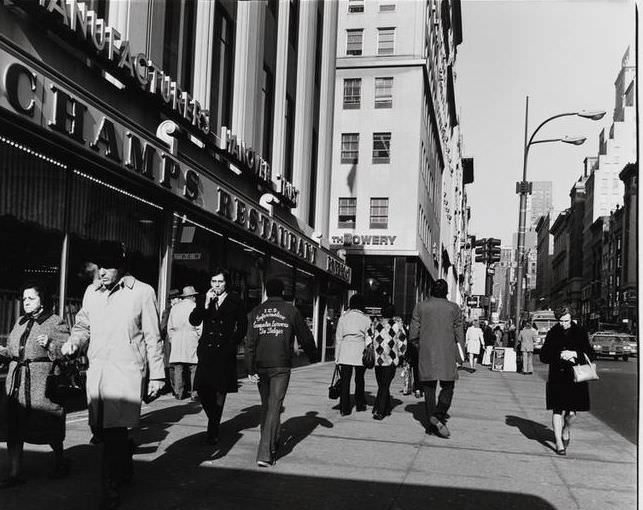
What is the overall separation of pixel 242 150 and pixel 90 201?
6.11 meters

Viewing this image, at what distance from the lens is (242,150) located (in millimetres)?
15836

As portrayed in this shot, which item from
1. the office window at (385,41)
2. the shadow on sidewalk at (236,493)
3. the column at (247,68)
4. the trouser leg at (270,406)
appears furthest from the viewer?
the office window at (385,41)

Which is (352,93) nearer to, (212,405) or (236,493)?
(212,405)

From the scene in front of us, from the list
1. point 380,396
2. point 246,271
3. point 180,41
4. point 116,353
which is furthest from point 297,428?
point 246,271

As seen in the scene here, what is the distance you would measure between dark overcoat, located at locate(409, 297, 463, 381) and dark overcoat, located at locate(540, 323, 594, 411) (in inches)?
47.2

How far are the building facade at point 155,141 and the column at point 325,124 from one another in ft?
7.26

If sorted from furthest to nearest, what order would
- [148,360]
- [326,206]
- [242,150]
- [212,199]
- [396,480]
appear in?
[326,206], [242,150], [212,199], [396,480], [148,360]

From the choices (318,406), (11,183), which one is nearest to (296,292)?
(318,406)

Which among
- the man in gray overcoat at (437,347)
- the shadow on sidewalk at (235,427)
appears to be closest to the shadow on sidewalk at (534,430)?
the man in gray overcoat at (437,347)

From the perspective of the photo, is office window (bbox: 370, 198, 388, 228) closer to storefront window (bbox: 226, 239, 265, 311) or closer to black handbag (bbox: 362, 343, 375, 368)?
storefront window (bbox: 226, 239, 265, 311)

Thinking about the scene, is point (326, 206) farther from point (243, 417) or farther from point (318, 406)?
point (243, 417)

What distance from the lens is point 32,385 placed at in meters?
5.84

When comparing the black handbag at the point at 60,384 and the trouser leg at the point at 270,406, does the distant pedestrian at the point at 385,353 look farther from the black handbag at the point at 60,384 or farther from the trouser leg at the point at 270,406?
the black handbag at the point at 60,384

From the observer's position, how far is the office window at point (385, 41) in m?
40.3
